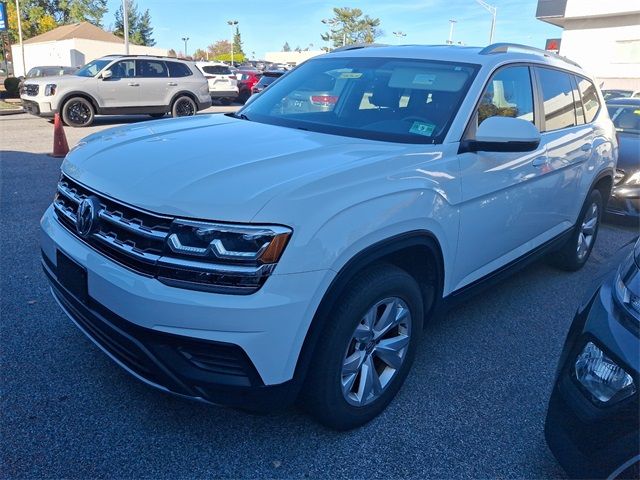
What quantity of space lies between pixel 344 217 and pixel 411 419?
125cm

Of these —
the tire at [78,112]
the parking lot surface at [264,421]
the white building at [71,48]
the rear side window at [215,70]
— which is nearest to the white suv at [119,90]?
the tire at [78,112]

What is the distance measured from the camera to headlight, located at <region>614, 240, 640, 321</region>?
5.98 feet

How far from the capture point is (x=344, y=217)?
2102 millimetres

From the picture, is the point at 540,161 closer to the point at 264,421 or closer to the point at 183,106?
the point at 264,421

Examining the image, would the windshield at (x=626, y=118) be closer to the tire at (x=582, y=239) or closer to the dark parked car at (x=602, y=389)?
the tire at (x=582, y=239)

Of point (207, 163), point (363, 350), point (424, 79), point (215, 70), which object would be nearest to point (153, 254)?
point (207, 163)

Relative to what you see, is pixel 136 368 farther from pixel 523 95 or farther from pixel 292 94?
pixel 523 95

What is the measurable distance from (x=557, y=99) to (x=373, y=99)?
172 cm

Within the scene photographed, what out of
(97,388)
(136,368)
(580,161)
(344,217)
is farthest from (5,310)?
(580,161)

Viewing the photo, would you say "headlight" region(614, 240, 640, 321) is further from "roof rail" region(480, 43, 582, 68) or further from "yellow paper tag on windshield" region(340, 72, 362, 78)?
"yellow paper tag on windshield" region(340, 72, 362, 78)

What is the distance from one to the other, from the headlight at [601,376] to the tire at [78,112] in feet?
46.2

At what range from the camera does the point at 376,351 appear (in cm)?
254

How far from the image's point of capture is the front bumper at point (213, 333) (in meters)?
1.92

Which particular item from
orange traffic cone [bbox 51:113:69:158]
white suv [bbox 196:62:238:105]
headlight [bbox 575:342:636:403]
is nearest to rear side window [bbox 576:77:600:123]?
headlight [bbox 575:342:636:403]
